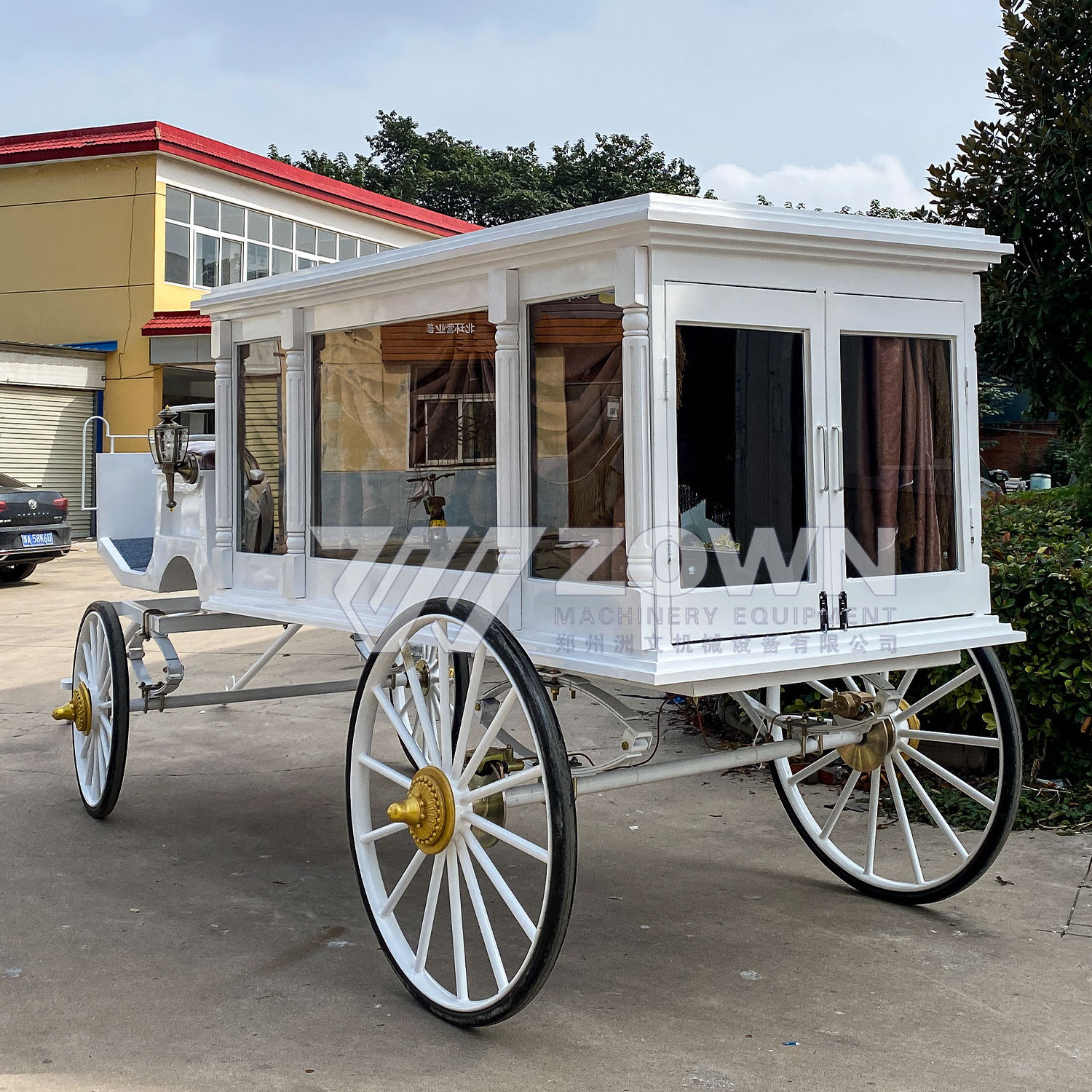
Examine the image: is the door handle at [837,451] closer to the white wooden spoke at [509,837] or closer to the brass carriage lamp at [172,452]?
the white wooden spoke at [509,837]

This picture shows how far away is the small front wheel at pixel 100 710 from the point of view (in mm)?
4840

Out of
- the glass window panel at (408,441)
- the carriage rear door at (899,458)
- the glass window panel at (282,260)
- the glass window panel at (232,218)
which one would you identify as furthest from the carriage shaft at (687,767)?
the glass window panel at (282,260)

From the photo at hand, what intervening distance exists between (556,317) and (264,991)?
207 cm

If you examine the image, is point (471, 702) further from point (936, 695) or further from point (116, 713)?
point (116, 713)

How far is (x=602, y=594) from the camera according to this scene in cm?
319

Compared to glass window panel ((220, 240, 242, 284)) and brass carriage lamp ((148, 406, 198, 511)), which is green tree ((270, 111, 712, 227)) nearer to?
glass window panel ((220, 240, 242, 284))

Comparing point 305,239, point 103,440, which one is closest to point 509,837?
point 103,440

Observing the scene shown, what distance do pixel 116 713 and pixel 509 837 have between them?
2448 mm

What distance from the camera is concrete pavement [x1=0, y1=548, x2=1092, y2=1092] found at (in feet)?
9.68

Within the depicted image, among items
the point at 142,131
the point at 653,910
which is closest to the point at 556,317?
the point at 653,910

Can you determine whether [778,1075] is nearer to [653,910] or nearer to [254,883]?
[653,910]

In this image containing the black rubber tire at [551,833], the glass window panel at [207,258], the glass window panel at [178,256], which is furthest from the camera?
the glass window panel at [207,258]

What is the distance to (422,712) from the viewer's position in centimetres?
331

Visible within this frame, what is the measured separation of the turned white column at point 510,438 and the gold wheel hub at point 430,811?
498 mm
